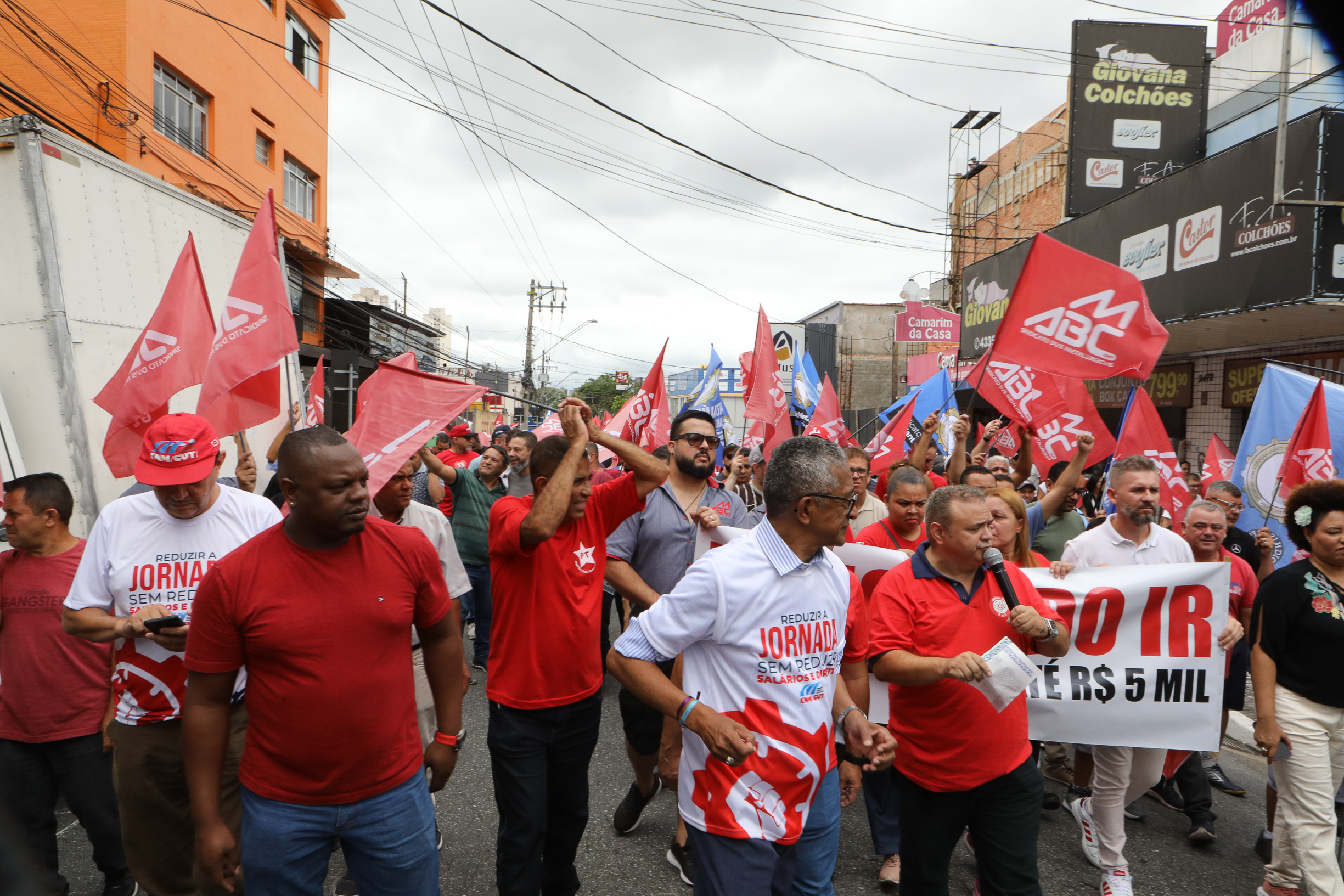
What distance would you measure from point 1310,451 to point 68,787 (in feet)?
22.7

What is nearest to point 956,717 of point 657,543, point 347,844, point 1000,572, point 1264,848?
point 1000,572

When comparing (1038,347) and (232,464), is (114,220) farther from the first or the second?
(1038,347)

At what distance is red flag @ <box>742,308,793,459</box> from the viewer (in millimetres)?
8773

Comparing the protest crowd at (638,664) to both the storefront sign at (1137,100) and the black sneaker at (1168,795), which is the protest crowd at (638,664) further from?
the storefront sign at (1137,100)

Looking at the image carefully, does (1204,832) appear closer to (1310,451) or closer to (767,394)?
(1310,451)

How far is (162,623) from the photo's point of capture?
2729 millimetres

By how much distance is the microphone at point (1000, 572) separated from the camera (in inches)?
118

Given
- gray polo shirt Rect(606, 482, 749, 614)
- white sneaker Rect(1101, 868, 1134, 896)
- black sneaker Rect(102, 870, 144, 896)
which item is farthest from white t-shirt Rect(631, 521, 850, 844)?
black sneaker Rect(102, 870, 144, 896)

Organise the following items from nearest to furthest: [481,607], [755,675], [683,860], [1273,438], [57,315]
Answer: [755,675], [683,860], [57,315], [1273,438], [481,607]

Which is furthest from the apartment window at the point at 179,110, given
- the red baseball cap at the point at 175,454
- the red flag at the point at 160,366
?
the red baseball cap at the point at 175,454

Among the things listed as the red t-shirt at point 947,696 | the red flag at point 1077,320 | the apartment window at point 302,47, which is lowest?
the red t-shirt at point 947,696

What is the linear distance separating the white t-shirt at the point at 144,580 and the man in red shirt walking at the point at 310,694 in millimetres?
727

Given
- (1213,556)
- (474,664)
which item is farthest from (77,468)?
(1213,556)

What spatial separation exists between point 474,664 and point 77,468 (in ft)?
11.5
